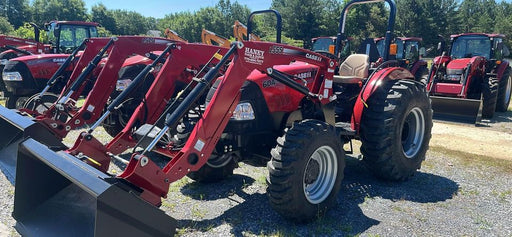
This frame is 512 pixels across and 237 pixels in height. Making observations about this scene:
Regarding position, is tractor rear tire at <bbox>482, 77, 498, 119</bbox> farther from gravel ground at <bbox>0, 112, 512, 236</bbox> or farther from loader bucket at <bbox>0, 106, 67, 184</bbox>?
loader bucket at <bbox>0, 106, 67, 184</bbox>

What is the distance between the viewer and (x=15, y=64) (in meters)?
8.31

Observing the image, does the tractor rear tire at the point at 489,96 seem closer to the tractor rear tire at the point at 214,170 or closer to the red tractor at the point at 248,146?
the red tractor at the point at 248,146

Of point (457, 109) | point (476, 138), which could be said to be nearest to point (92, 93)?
point (476, 138)

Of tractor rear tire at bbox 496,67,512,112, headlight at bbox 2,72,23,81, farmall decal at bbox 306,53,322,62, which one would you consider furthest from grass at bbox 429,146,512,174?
headlight at bbox 2,72,23,81

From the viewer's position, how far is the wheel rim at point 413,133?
5074mm

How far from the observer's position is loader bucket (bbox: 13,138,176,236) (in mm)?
2506

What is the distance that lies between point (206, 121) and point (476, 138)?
6.62 metres

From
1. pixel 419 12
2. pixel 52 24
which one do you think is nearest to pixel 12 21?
pixel 52 24

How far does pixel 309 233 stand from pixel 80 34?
1168 centimetres

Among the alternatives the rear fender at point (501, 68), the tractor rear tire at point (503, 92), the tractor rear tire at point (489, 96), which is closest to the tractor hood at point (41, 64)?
the tractor rear tire at point (489, 96)

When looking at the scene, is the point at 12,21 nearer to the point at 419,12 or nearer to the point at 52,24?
the point at 52,24

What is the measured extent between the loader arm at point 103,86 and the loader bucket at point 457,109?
724 centimetres

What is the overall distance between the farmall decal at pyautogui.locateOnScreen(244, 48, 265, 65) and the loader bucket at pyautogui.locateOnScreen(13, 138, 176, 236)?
1.46 metres

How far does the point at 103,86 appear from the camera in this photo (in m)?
5.47
